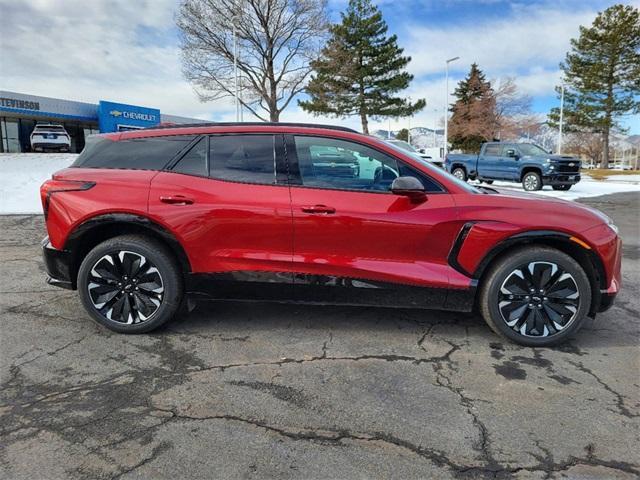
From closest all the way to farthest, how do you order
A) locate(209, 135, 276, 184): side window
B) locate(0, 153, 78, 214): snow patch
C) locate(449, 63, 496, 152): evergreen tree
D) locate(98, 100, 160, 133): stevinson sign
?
locate(209, 135, 276, 184): side window, locate(0, 153, 78, 214): snow patch, locate(98, 100, 160, 133): stevinson sign, locate(449, 63, 496, 152): evergreen tree

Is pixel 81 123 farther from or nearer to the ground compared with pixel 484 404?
farther from the ground

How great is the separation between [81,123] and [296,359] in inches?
1645

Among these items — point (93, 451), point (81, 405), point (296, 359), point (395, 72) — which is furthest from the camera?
point (395, 72)

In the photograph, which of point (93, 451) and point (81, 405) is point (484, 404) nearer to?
point (93, 451)

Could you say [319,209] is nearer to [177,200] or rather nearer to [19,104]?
[177,200]

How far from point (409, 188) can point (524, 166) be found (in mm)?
15559

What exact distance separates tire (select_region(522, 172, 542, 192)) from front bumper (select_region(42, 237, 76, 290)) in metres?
16.2

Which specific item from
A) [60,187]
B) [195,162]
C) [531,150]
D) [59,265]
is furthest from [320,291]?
[531,150]

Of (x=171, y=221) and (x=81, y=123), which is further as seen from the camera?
(x=81, y=123)

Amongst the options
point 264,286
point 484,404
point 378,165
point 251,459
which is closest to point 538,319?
point 484,404

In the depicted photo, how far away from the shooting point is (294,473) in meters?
2.15

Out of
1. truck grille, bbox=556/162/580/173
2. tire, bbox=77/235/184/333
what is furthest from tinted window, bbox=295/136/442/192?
truck grille, bbox=556/162/580/173

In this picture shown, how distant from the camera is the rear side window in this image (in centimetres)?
380

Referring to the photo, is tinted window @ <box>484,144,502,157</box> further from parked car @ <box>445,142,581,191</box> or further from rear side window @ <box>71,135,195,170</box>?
rear side window @ <box>71,135,195,170</box>
